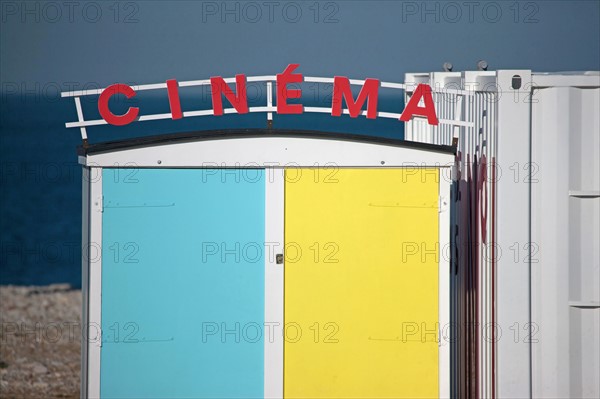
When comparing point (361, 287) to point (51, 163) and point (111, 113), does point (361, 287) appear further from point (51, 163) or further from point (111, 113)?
point (51, 163)

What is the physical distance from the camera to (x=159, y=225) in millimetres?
5887

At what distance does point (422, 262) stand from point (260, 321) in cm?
105

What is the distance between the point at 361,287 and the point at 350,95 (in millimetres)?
1434

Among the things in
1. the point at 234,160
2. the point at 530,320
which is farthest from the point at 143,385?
the point at 530,320

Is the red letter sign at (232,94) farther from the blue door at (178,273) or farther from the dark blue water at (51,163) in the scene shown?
the dark blue water at (51,163)

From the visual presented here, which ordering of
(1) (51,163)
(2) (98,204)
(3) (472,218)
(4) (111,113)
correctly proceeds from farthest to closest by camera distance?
1. (1) (51,163)
2. (3) (472,218)
3. (4) (111,113)
4. (2) (98,204)

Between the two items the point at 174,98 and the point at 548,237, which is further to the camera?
the point at 174,98

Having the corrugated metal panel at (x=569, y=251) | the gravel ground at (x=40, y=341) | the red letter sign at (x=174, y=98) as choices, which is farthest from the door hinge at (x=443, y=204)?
the gravel ground at (x=40, y=341)

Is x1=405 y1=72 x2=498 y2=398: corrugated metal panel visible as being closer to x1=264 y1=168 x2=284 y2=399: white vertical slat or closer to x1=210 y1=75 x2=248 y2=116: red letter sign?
x1=264 y1=168 x2=284 y2=399: white vertical slat

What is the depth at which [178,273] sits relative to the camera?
5883 mm

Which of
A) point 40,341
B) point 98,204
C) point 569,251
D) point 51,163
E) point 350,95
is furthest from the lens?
point 51,163

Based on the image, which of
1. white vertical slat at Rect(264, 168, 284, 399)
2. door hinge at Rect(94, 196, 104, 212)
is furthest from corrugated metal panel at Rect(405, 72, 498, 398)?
door hinge at Rect(94, 196, 104, 212)

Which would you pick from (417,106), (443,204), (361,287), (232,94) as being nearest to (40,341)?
(232,94)

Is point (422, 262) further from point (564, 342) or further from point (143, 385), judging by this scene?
point (143, 385)
